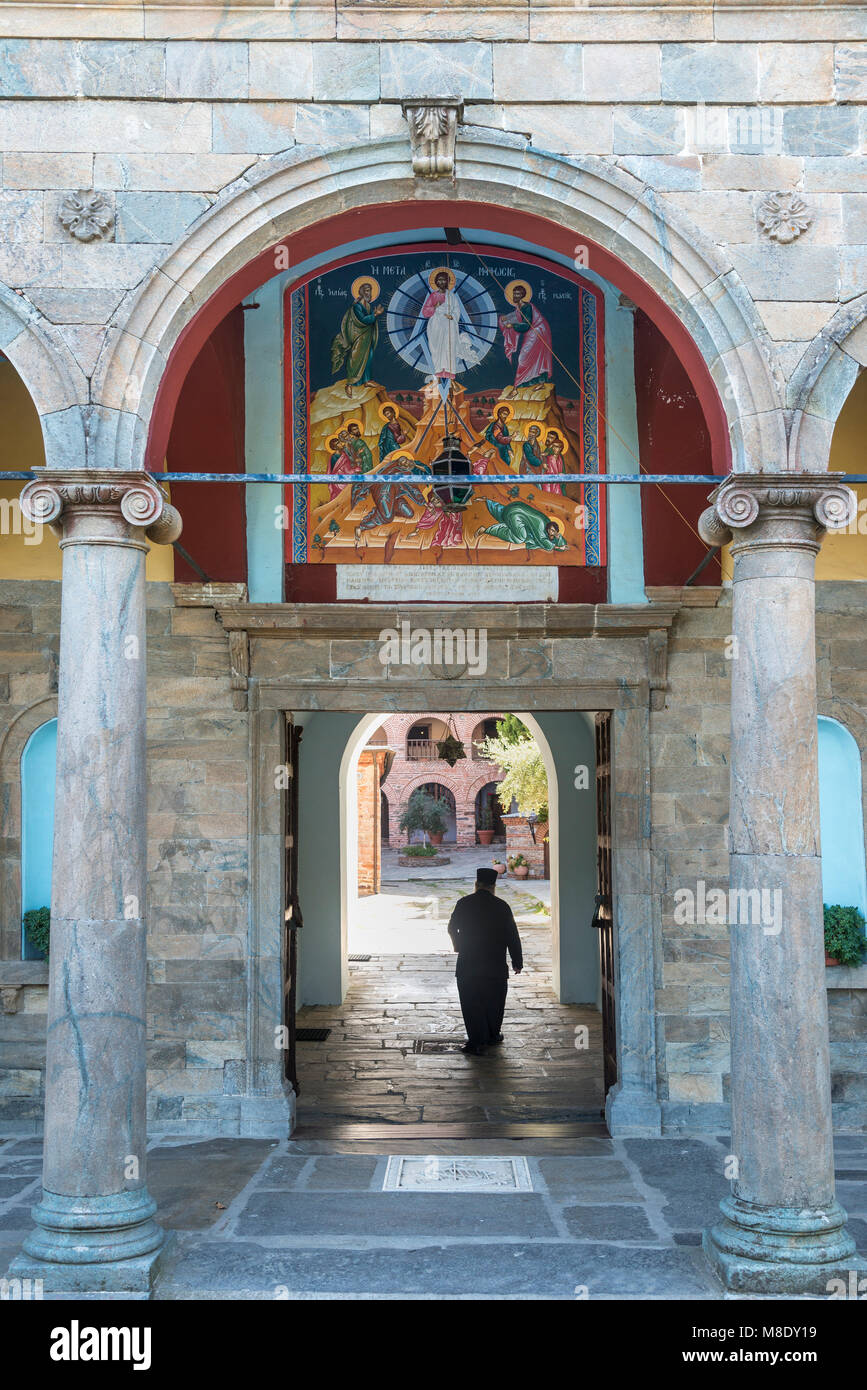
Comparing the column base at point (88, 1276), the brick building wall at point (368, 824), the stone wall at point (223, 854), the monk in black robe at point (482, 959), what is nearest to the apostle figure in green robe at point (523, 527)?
the stone wall at point (223, 854)

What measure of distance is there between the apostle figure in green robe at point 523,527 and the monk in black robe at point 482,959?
329 cm

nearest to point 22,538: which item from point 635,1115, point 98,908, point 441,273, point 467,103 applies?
point 441,273

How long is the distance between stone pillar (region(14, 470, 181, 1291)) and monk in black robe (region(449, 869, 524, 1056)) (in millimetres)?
5120

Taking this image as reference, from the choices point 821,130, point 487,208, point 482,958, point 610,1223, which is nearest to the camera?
point 821,130

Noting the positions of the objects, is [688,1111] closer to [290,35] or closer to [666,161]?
[666,161]

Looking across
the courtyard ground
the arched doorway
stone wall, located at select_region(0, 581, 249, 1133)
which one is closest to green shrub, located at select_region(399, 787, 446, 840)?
the arched doorway

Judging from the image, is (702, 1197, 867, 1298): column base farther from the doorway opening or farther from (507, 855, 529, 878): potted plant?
(507, 855, 529, 878): potted plant

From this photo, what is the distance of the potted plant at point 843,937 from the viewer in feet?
22.7

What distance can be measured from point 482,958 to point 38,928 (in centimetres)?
379

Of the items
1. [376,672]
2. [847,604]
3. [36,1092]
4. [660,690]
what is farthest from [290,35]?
[36,1092]

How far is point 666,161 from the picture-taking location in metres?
4.87

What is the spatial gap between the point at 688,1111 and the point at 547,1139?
840mm

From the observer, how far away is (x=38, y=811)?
7117mm

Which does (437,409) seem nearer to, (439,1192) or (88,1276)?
(439,1192)
